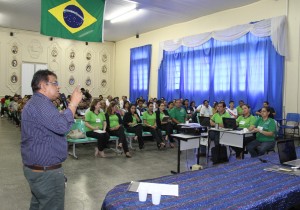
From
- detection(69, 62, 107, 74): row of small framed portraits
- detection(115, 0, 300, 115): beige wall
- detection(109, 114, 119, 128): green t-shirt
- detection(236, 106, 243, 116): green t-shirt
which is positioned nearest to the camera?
detection(109, 114, 119, 128): green t-shirt

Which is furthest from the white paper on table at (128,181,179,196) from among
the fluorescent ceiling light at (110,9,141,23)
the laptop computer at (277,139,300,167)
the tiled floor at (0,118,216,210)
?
the fluorescent ceiling light at (110,9,141,23)

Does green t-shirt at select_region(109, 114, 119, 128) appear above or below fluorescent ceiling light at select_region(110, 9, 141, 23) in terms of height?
below

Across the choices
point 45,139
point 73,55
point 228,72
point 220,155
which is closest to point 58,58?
point 73,55

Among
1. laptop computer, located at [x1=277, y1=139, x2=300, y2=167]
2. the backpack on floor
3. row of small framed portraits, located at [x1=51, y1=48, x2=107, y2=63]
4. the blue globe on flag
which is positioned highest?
row of small framed portraits, located at [x1=51, y1=48, x2=107, y2=63]

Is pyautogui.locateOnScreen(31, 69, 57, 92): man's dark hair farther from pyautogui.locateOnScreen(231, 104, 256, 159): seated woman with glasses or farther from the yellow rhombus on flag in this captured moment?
pyautogui.locateOnScreen(231, 104, 256, 159): seated woman with glasses

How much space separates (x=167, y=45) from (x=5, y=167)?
28.1 feet

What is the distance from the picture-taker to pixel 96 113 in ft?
20.4

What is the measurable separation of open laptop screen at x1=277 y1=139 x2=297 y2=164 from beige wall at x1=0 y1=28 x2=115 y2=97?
12911 millimetres

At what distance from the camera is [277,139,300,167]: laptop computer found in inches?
108

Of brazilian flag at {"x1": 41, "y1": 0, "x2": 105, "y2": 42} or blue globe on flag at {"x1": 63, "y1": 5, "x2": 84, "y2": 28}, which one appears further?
blue globe on flag at {"x1": 63, "y1": 5, "x2": 84, "y2": 28}

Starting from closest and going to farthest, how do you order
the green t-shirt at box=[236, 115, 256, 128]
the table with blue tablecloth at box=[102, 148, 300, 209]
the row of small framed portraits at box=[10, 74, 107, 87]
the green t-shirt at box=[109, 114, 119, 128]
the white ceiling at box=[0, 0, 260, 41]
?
the table with blue tablecloth at box=[102, 148, 300, 209] < the green t-shirt at box=[236, 115, 256, 128] < the green t-shirt at box=[109, 114, 119, 128] < the white ceiling at box=[0, 0, 260, 41] < the row of small framed portraits at box=[10, 74, 107, 87]

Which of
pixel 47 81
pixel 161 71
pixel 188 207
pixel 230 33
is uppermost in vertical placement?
pixel 230 33

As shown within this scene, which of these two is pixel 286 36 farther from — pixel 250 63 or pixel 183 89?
pixel 183 89

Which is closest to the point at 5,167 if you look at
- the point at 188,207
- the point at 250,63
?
the point at 188,207
